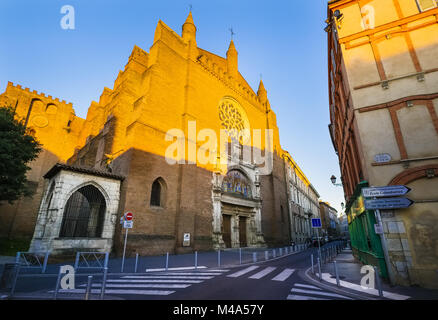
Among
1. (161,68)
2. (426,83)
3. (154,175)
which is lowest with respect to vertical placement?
(154,175)

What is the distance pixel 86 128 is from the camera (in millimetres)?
29609

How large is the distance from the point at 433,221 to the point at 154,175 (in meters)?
14.8

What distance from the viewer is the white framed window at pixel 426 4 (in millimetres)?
8766

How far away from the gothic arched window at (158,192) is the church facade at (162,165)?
0.08m

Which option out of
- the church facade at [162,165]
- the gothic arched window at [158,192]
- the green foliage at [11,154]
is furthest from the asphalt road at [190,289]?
the green foliage at [11,154]

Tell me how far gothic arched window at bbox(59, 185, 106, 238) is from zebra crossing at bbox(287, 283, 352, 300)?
A: 12394 mm

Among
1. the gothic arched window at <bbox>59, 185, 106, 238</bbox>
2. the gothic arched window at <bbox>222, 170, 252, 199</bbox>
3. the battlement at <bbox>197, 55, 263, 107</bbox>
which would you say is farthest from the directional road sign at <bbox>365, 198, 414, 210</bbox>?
the battlement at <bbox>197, 55, 263, 107</bbox>

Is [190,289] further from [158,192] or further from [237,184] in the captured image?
[237,184]

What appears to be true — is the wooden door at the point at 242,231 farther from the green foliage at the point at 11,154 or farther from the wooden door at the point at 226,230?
the green foliage at the point at 11,154

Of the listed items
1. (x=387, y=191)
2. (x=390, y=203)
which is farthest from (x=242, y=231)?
(x=387, y=191)

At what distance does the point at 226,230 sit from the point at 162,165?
9398mm

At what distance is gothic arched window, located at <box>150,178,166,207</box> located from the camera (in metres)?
16.2
